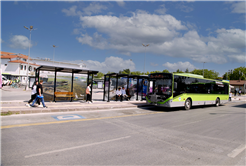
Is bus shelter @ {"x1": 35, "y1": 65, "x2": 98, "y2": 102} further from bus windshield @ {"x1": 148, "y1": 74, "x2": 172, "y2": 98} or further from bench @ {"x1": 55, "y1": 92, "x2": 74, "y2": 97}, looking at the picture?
bus windshield @ {"x1": 148, "y1": 74, "x2": 172, "y2": 98}

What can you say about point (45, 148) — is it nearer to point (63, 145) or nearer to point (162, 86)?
point (63, 145)

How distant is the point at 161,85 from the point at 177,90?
1343 millimetres

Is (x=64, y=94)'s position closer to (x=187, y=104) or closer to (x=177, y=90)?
(x=177, y=90)

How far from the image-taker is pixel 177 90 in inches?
547

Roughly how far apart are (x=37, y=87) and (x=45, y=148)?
24.3 feet

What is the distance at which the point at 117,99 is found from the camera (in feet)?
62.6

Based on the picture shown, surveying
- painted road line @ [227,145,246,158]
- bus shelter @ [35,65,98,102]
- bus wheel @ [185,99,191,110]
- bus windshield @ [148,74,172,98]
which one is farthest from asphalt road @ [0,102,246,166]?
bus wheel @ [185,99,191,110]

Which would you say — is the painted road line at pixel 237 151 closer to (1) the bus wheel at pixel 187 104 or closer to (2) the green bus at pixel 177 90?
(2) the green bus at pixel 177 90

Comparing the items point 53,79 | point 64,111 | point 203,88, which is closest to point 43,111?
point 64,111

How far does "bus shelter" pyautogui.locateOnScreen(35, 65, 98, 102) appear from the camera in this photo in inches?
584

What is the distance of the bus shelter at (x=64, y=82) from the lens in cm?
1484

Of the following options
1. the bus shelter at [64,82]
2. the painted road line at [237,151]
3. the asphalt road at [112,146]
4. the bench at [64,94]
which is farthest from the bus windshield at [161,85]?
the painted road line at [237,151]

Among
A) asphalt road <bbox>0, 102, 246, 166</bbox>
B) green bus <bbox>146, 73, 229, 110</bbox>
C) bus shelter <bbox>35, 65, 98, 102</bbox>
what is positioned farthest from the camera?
bus shelter <bbox>35, 65, 98, 102</bbox>

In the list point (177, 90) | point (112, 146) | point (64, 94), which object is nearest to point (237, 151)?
point (112, 146)
